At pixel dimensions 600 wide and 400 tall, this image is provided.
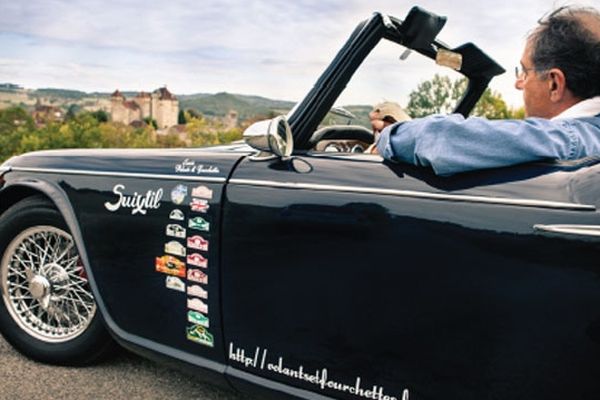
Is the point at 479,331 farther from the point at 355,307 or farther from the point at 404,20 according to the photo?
the point at 404,20

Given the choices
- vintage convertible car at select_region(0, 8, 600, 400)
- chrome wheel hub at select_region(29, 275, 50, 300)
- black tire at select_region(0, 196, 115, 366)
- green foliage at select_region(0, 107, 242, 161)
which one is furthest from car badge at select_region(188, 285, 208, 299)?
green foliage at select_region(0, 107, 242, 161)

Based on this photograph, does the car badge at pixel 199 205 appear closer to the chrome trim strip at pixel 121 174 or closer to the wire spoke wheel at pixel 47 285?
the chrome trim strip at pixel 121 174

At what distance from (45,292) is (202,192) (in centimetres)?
119

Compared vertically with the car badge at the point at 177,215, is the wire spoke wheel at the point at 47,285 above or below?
below

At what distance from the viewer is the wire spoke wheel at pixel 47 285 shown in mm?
2721

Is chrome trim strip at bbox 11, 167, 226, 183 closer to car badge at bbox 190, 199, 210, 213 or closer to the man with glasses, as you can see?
car badge at bbox 190, 199, 210, 213

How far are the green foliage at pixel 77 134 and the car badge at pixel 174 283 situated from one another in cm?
8304

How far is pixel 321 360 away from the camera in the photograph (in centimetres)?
185

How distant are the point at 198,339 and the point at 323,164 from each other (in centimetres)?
83

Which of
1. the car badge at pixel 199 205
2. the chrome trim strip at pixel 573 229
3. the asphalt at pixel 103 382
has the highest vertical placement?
the chrome trim strip at pixel 573 229

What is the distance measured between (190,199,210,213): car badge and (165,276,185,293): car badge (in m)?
0.29

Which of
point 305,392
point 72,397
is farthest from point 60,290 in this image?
point 305,392

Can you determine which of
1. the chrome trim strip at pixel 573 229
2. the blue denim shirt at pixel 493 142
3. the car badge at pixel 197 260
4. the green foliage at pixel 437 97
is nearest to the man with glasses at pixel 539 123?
the blue denim shirt at pixel 493 142

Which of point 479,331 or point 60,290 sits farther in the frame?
point 60,290
